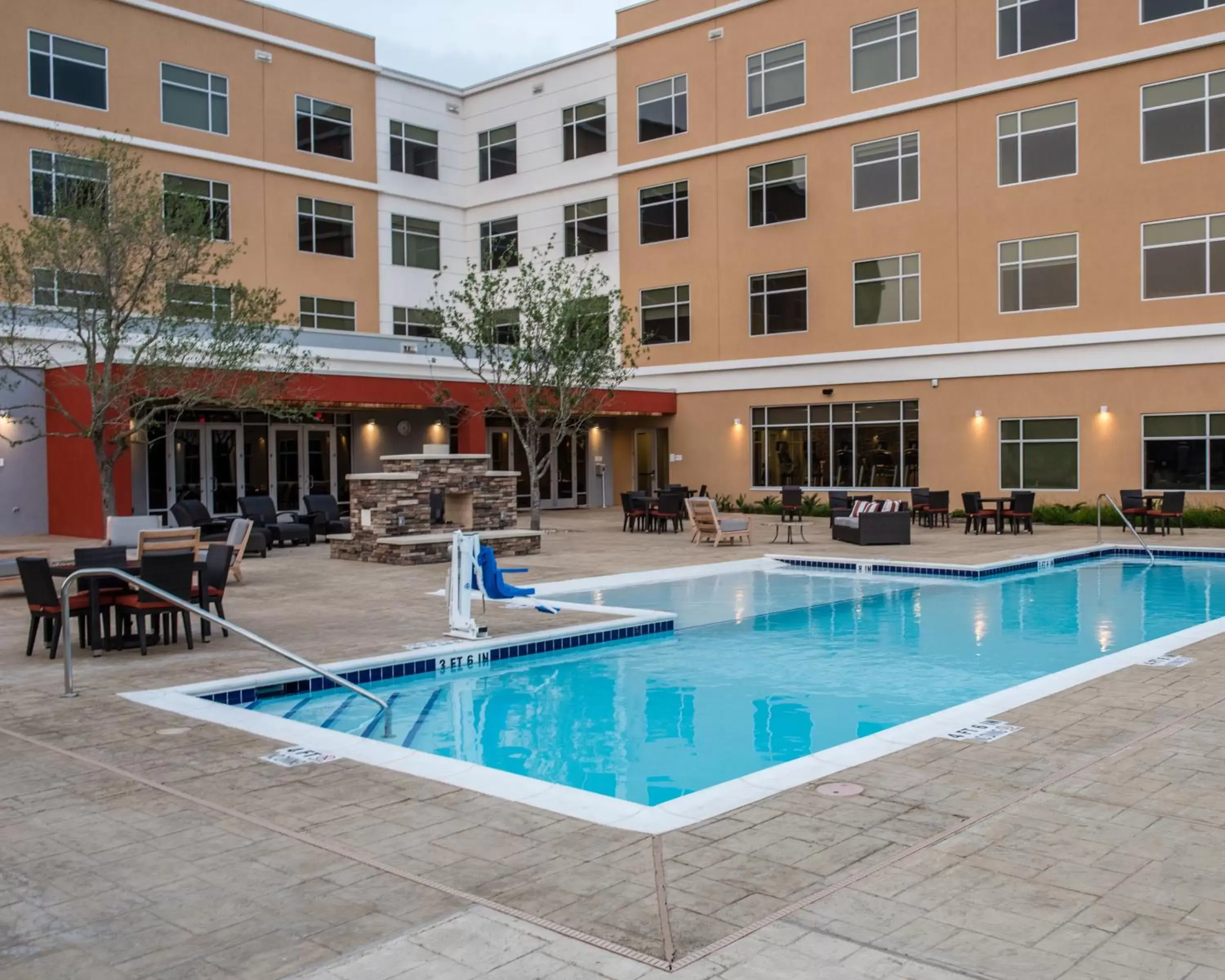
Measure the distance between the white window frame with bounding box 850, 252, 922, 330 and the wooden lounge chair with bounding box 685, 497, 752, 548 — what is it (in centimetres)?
937

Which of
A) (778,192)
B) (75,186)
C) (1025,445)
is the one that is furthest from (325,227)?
(1025,445)

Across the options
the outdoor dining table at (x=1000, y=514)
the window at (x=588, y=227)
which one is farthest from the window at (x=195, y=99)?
the outdoor dining table at (x=1000, y=514)

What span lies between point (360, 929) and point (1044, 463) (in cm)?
2475

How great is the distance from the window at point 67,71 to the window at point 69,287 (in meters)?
12.4

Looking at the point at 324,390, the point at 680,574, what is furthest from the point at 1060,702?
the point at 324,390

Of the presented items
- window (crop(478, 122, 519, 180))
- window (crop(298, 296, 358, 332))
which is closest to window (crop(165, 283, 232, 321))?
window (crop(298, 296, 358, 332))

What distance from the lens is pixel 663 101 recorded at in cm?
3244

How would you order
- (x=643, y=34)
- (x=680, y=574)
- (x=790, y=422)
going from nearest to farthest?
(x=680, y=574), (x=790, y=422), (x=643, y=34)

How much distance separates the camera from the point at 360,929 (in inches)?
152

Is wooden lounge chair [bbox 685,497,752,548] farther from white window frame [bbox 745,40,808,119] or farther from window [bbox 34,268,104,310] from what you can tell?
white window frame [bbox 745,40,808,119]

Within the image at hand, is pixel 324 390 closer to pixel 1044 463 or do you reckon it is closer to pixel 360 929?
pixel 1044 463

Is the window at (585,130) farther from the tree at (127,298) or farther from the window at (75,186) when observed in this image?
the window at (75,186)

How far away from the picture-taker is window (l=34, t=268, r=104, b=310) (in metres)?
16.7

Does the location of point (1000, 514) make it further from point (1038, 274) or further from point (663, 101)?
point (663, 101)
